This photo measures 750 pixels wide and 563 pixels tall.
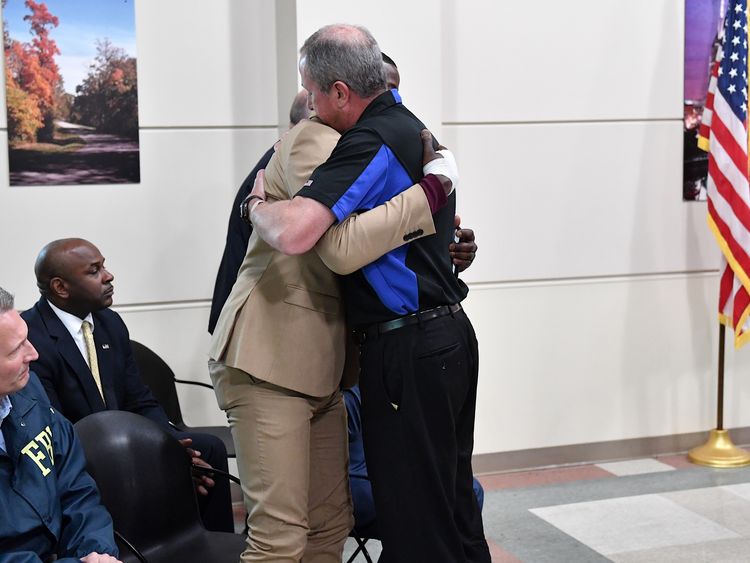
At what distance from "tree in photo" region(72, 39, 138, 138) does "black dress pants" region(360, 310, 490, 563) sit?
6.92 ft

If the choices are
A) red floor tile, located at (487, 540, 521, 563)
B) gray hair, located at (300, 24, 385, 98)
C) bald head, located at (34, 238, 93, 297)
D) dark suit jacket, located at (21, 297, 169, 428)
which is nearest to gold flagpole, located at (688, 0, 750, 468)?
red floor tile, located at (487, 540, 521, 563)

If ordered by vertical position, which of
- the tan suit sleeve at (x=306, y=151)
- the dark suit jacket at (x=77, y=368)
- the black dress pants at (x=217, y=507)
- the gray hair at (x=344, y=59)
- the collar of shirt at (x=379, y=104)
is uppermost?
the gray hair at (x=344, y=59)

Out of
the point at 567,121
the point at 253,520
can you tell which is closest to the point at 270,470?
the point at 253,520

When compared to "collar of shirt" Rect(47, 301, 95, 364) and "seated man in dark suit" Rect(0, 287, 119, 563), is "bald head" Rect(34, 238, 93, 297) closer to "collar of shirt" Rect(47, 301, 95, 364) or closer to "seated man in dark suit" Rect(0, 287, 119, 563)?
"collar of shirt" Rect(47, 301, 95, 364)

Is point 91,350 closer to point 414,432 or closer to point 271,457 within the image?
point 271,457

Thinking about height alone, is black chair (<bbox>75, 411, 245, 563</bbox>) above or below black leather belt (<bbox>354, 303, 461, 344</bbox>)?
below

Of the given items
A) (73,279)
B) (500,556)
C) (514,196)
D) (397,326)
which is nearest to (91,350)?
(73,279)

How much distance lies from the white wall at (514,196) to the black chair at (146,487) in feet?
5.71

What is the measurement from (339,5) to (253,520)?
2.43m

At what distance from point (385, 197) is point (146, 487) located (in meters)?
0.95

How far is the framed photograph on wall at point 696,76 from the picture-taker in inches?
195

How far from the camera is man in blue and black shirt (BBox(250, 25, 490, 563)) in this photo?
98.9 inches

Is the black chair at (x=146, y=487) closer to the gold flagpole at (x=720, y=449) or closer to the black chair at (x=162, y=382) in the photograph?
the black chair at (x=162, y=382)

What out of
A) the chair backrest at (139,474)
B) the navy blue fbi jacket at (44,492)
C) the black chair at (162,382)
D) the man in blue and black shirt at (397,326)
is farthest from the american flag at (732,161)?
the navy blue fbi jacket at (44,492)
